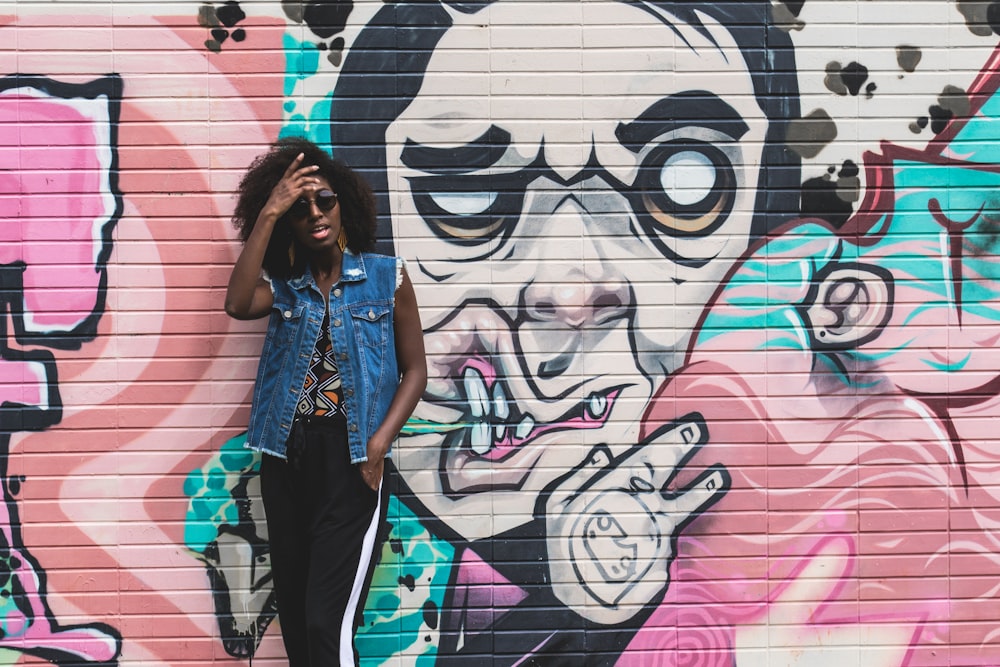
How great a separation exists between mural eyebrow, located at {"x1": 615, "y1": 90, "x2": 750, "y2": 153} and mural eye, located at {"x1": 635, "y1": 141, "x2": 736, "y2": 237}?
0.29ft

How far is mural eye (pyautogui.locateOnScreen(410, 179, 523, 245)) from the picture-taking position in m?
4.23

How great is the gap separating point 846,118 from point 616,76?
101 centimetres

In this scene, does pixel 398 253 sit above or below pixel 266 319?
above

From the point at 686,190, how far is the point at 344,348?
64.2 inches

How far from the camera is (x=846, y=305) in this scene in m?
4.33

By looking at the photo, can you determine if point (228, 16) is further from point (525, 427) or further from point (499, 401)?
point (525, 427)

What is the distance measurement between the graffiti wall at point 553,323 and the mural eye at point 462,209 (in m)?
0.01

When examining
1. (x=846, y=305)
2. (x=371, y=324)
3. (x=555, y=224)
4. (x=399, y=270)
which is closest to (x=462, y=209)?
(x=555, y=224)

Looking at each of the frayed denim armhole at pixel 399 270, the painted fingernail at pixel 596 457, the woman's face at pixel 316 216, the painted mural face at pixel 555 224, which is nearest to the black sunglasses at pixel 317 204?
the woman's face at pixel 316 216

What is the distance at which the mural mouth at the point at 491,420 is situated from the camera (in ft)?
14.0

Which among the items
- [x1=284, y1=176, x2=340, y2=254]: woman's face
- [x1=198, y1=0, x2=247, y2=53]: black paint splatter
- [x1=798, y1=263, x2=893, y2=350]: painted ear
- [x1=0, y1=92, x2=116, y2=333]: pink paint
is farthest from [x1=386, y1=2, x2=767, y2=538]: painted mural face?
[x1=0, y1=92, x2=116, y2=333]: pink paint

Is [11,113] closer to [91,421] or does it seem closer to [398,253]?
[91,421]

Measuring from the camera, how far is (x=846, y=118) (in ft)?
14.1

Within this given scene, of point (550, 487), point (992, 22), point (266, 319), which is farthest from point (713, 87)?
point (266, 319)
